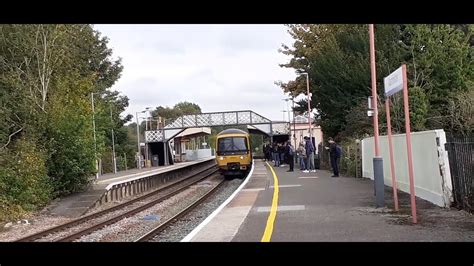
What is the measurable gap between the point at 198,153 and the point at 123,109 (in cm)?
3188

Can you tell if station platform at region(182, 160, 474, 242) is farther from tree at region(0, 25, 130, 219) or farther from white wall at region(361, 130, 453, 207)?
tree at region(0, 25, 130, 219)

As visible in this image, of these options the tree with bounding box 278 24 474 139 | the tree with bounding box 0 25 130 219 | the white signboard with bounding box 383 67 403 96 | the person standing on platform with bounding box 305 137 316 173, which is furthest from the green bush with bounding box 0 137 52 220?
the tree with bounding box 278 24 474 139

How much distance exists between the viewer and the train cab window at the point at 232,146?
3234 centimetres

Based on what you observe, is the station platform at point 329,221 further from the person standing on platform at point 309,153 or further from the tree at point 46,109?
the person standing on platform at point 309,153

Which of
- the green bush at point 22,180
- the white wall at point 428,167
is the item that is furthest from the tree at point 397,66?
the green bush at point 22,180

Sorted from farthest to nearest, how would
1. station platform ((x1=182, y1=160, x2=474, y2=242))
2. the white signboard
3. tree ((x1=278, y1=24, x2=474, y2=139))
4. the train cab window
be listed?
the train cab window < tree ((x1=278, y1=24, x2=474, y2=139)) < the white signboard < station platform ((x1=182, y1=160, x2=474, y2=242))

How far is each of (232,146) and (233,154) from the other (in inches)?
24.6

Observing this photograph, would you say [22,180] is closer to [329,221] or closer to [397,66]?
A: [329,221]

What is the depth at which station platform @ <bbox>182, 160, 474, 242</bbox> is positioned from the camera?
8.73m

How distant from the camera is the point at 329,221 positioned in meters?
10.4

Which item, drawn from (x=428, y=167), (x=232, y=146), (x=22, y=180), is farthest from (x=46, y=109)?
(x=428, y=167)

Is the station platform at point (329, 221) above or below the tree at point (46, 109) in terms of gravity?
below

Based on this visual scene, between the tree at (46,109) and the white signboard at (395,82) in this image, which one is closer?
the white signboard at (395,82)
